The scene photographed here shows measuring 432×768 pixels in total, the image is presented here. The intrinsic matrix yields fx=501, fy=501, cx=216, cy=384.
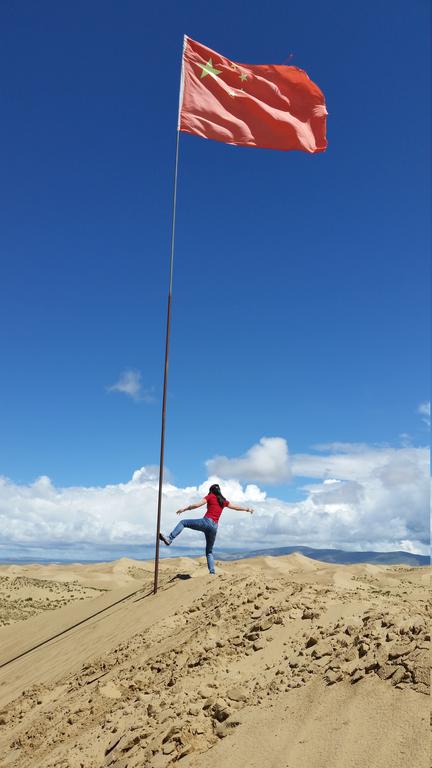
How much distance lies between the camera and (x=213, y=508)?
13.0 metres

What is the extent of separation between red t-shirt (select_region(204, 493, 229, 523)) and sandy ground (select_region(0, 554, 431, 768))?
1.44m

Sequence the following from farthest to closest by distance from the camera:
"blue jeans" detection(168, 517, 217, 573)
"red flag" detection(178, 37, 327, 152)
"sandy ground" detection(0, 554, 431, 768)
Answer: "red flag" detection(178, 37, 327, 152) < "blue jeans" detection(168, 517, 217, 573) < "sandy ground" detection(0, 554, 431, 768)

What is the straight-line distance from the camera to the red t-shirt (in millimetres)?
12992

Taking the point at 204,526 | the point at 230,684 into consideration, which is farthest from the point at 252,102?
the point at 230,684

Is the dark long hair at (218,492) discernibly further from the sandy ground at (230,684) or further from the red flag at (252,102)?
the red flag at (252,102)

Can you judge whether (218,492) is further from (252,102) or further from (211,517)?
(252,102)

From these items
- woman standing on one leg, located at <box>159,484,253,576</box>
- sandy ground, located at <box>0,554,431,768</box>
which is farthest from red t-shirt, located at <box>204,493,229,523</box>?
sandy ground, located at <box>0,554,431,768</box>

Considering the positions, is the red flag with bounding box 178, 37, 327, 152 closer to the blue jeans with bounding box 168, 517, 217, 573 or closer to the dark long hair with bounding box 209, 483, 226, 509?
the dark long hair with bounding box 209, 483, 226, 509

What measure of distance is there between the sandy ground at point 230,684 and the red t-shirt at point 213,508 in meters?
1.44

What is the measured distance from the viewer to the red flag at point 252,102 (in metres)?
15.4

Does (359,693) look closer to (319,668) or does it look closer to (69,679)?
(319,668)

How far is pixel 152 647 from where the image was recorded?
8.95 m

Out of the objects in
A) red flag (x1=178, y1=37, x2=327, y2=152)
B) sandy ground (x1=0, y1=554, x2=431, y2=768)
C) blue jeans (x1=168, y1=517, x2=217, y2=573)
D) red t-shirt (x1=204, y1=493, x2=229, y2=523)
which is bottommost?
sandy ground (x1=0, y1=554, x2=431, y2=768)

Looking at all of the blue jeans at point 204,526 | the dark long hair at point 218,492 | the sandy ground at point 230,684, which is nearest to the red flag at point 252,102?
the dark long hair at point 218,492
